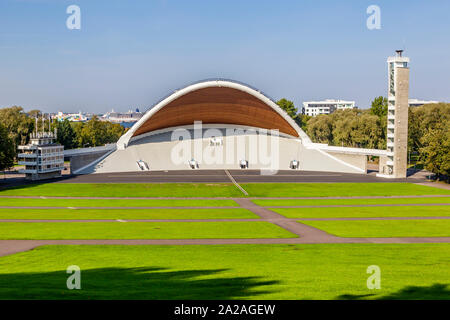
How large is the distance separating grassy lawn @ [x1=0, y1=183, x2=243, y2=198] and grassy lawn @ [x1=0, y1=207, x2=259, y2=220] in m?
10.4

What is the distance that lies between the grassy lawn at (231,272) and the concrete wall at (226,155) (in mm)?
52859

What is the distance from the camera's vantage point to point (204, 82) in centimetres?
7519

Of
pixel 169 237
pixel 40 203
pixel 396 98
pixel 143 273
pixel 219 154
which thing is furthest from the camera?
pixel 219 154

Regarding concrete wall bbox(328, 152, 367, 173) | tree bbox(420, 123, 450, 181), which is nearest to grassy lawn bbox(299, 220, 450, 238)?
tree bbox(420, 123, 450, 181)

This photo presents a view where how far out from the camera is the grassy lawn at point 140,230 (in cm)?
3120

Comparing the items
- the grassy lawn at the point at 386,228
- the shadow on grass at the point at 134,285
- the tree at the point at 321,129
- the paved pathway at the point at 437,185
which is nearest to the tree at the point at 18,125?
the tree at the point at 321,129

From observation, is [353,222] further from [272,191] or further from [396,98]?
[396,98]

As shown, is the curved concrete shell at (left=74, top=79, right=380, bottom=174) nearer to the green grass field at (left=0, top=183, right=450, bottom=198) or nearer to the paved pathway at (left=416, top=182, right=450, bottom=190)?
the paved pathway at (left=416, top=182, right=450, bottom=190)

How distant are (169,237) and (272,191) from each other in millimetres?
28094

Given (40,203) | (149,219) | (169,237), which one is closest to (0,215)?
(40,203)

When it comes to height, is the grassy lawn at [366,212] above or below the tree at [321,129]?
below

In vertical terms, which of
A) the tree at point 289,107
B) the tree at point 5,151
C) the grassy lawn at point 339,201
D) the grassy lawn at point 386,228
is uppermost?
the tree at point 289,107

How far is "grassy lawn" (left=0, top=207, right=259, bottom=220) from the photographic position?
39.5 meters

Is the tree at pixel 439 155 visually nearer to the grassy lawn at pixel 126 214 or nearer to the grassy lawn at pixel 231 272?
the grassy lawn at pixel 126 214
